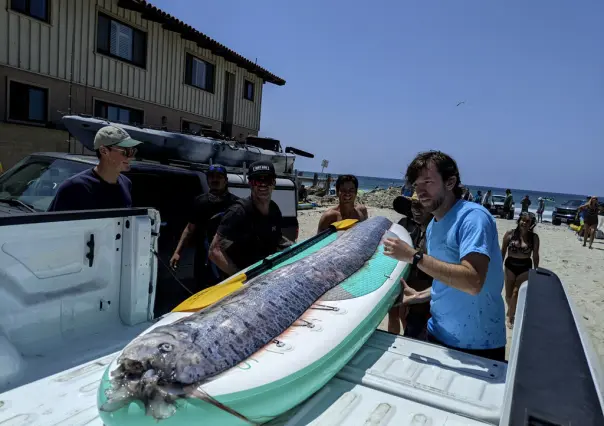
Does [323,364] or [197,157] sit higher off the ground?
[197,157]

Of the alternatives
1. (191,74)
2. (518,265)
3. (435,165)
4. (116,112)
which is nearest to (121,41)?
(116,112)

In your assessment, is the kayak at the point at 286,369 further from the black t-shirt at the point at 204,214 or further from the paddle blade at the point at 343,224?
the black t-shirt at the point at 204,214

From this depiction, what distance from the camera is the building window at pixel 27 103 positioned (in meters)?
10.1

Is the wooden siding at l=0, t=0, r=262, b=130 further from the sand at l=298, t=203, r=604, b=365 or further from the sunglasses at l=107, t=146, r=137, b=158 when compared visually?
the sunglasses at l=107, t=146, r=137, b=158

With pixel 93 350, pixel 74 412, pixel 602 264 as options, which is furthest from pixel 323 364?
pixel 602 264

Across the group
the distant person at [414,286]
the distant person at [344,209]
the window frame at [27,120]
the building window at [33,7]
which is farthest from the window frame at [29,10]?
the distant person at [414,286]

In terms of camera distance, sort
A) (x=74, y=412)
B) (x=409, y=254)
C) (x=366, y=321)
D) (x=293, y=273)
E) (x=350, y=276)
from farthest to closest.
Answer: (x=350, y=276) → (x=293, y=273) → (x=366, y=321) → (x=409, y=254) → (x=74, y=412)

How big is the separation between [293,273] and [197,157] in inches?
222

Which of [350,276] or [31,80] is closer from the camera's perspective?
[350,276]

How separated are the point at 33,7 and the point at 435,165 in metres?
11.8

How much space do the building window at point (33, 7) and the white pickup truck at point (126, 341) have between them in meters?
10.3

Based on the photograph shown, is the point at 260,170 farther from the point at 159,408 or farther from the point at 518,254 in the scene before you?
the point at 518,254

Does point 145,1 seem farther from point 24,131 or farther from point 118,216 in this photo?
point 118,216

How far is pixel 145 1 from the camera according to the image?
1213cm
